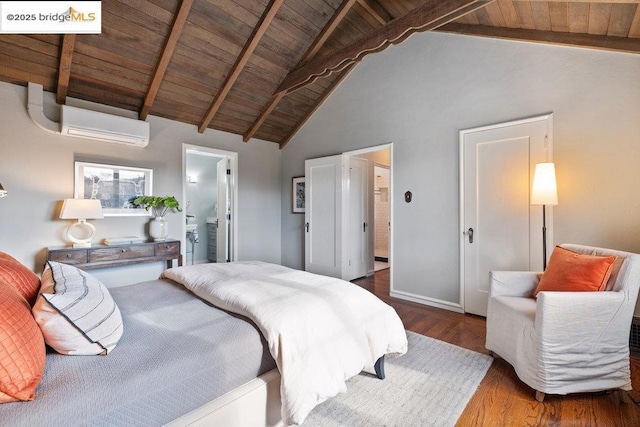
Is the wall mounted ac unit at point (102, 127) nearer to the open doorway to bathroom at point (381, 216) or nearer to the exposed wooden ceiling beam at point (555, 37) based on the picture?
the exposed wooden ceiling beam at point (555, 37)

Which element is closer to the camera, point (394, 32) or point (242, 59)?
point (394, 32)

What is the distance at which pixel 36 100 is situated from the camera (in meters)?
3.10

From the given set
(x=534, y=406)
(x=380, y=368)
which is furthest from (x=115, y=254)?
(x=534, y=406)

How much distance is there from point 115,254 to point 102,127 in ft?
4.92

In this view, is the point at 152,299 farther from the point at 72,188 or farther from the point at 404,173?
the point at 404,173

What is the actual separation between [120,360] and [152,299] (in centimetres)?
75

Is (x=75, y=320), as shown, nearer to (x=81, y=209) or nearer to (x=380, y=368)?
(x=380, y=368)

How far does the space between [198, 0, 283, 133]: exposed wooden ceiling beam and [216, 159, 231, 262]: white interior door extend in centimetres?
86

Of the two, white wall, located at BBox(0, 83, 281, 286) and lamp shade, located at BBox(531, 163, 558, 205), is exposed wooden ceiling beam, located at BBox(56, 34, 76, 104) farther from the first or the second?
lamp shade, located at BBox(531, 163, 558, 205)

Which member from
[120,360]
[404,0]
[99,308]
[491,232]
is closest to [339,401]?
[120,360]

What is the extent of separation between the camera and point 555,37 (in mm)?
2650

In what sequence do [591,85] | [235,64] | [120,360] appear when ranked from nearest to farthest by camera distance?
[120,360], [591,85], [235,64]

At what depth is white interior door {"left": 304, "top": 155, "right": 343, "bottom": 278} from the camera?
14.6ft

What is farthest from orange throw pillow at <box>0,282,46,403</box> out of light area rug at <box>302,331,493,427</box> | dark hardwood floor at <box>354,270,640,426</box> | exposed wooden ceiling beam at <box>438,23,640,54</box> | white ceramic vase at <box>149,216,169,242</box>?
exposed wooden ceiling beam at <box>438,23,640,54</box>
